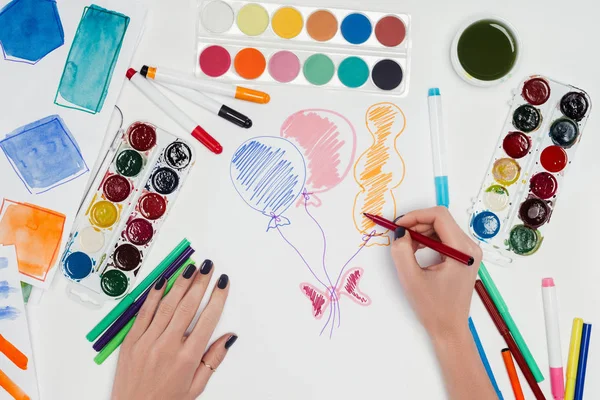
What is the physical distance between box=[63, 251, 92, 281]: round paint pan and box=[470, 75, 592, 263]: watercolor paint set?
31.4 inches

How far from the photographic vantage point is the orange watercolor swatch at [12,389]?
1062 millimetres

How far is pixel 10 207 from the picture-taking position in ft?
3.50

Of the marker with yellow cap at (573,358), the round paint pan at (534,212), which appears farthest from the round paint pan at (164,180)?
the marker with yellow cap at (573,358)

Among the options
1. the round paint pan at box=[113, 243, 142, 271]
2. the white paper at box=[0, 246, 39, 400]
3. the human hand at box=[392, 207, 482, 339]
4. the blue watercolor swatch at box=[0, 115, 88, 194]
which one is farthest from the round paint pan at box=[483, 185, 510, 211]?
the white paper at box=[0, 246, 39, 400]

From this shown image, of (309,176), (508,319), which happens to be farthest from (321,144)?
(508,319)

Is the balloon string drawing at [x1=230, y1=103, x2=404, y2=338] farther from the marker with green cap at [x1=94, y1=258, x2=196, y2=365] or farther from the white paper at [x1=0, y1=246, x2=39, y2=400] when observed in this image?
the white paper at [x1=0, y1=246, x2=39, y2=400]

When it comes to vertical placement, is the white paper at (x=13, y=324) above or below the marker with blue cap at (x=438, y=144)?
below

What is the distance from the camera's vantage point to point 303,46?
110cm

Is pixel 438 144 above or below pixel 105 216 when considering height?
above

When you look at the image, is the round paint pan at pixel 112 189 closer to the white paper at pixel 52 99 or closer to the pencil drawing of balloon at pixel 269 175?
the white paper at pixel 52 99

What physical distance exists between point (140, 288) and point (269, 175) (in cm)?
35

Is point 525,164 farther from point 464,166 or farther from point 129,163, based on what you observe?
point 129,163

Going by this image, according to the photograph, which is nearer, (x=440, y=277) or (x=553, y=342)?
(x=440, y=277)

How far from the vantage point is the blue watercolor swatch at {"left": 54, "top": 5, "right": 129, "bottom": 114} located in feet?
3.49
